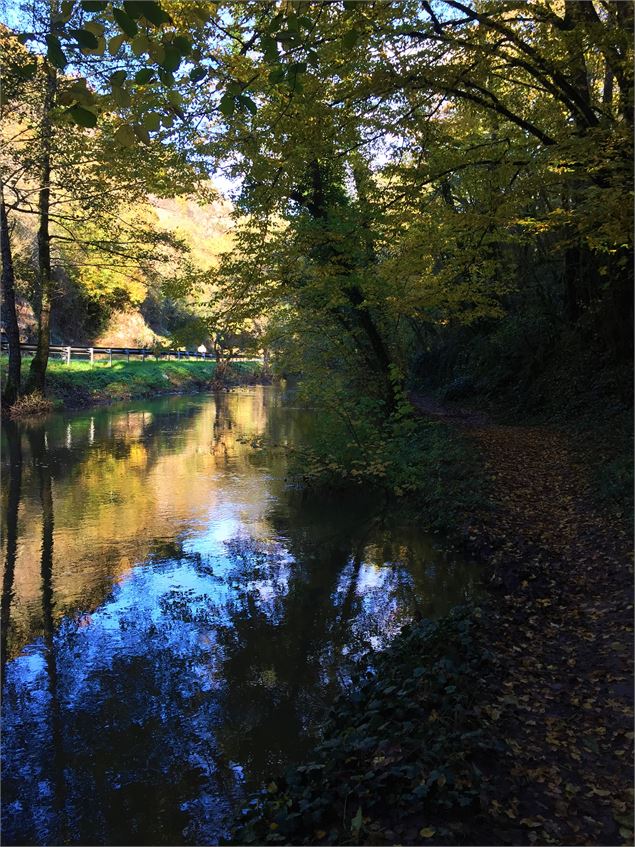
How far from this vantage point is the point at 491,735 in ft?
11.7

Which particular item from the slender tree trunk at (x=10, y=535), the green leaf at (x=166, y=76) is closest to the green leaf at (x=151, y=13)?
the green leaf at (x=166, y=76)

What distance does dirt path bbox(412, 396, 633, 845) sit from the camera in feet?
9.82

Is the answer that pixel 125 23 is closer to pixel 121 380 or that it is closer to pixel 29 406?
pixel 29 406

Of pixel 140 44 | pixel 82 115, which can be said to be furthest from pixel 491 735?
pixel 140 44

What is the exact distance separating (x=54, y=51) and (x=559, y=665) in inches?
211

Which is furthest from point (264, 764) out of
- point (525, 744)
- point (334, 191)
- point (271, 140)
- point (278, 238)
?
point (334, 191)

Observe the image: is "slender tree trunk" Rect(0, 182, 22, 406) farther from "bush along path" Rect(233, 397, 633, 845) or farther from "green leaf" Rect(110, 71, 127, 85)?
"bush along path" Rect(233, 397, 633, 845)

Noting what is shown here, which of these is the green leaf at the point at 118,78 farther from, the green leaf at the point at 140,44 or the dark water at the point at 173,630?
the dark water at the point at 173,630

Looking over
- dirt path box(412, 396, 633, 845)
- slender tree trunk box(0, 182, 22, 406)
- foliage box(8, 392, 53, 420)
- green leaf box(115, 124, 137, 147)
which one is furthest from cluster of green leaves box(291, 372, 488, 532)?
slender tree trunk box(0, 182, 22, 406)

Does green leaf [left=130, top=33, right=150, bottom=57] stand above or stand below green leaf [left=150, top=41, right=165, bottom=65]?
below

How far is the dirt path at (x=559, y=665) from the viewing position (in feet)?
9.82

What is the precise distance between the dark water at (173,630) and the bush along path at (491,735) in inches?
26.6

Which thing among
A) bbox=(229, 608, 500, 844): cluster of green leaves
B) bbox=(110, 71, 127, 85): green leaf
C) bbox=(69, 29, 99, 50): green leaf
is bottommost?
bbox=(229, 608, 500, 844): cluster of green leaves

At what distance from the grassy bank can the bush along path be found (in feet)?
71.3
